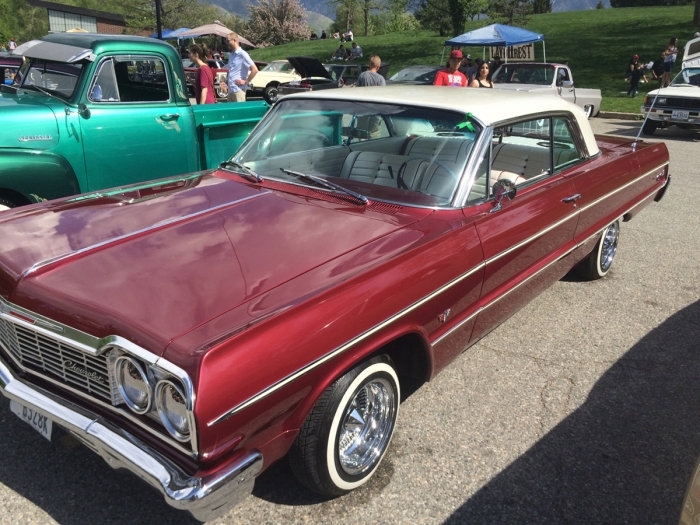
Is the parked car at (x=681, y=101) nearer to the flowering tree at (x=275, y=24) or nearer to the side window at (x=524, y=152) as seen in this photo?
the side window at (x=524, y=152)

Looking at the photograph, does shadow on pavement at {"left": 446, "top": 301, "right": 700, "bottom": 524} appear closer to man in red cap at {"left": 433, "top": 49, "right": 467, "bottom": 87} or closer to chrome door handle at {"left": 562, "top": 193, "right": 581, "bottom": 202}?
chrome door handle at {"left": 562, "top": 193, "right": 581, "bottom": 202}

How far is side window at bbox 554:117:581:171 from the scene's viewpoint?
3820mm

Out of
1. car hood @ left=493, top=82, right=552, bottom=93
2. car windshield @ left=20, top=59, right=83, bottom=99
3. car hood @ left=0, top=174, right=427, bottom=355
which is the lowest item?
car hood @ left=0, top=174, right=427, bottom=355

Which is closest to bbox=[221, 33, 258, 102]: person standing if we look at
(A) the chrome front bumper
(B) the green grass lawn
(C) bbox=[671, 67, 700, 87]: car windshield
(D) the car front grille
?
(A) the chrome front bumper

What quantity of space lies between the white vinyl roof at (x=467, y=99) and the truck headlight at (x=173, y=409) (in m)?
2.10

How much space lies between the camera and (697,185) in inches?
316

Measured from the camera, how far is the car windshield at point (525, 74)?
44.5ft

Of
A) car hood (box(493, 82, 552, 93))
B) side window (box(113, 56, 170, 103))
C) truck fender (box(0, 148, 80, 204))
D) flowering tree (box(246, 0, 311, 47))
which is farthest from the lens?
flowering tree (box(246, 0, 311, 47))

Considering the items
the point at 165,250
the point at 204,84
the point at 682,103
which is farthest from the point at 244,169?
the point at 682,103

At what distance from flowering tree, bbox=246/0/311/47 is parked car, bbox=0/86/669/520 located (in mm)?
49084

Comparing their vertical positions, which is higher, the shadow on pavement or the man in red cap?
the man in red cap

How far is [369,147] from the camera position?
3566mm

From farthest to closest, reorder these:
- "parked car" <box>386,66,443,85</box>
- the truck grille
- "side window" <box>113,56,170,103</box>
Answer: "parked car" <box>386,66,443,85</box> → "side window" <box>113,56,170,103</box> → the truck grille

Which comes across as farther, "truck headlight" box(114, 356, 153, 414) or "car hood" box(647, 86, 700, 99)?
"car hood" box(647, 86, 700, 99)
